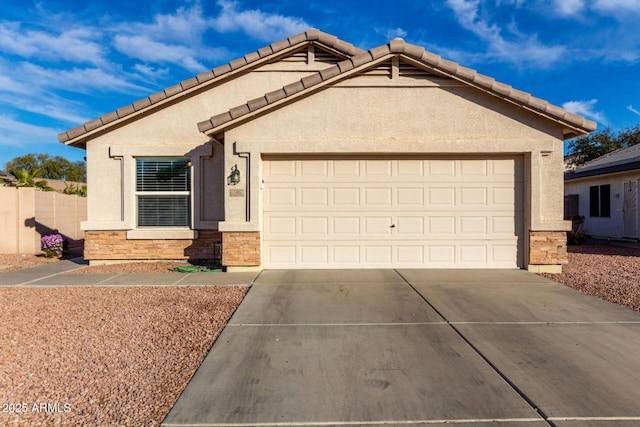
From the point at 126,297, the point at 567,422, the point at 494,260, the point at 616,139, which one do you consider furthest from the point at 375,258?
the point at 616,139

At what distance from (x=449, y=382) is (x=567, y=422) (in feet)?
2.97

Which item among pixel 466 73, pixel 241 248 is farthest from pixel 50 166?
pixel 466 73

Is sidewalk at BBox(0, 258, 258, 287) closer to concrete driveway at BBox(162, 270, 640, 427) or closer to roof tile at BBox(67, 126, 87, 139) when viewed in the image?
concrete driveway at BBox(162, 270, 640, 427)

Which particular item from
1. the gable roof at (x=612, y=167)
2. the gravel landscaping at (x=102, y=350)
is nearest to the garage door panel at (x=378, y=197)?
the gravel landscaping at (x=102, y=350)

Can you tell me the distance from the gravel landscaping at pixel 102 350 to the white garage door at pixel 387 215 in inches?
90.7

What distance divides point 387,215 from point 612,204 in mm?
12051

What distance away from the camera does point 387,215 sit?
8523 millimetres

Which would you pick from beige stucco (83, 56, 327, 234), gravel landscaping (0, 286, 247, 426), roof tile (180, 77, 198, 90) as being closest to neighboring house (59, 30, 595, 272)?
beige stucco (83, 56, 327, 234)

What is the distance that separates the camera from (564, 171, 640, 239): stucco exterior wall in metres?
14.3

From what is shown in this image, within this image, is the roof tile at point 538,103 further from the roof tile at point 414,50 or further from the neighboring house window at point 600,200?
the neighboring house window at point 600,200

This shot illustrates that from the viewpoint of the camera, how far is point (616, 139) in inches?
1291

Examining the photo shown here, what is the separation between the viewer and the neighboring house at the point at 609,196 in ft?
44.9

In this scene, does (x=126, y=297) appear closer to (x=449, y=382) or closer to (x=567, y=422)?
(x=449, y=382)

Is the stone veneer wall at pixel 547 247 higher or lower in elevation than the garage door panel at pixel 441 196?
lower
